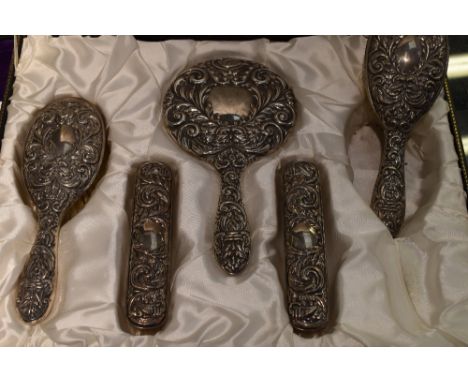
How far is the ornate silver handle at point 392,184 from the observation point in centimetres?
176

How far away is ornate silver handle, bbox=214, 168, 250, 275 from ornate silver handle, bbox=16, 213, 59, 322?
48 cm

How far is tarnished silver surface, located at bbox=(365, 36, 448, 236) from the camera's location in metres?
1.81

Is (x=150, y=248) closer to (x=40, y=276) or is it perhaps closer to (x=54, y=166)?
(x=40, y=276)

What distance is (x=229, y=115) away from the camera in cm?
181

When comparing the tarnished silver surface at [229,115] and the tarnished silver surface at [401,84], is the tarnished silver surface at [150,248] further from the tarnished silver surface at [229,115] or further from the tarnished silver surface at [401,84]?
the tarnished silver surface at [401,84]

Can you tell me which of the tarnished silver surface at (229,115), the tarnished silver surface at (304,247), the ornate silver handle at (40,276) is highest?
the tarnished silver surface at (229,115)

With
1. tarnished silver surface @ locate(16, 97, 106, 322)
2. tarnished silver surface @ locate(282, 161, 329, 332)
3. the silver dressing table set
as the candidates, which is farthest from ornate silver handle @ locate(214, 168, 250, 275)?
tarnished silver surface @ locate(16, 97, 106, 322)

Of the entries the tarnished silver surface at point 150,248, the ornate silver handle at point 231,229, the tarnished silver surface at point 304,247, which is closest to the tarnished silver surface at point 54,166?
the tarnished silver surface at point 150,248

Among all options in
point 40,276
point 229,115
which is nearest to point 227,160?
point 229,115

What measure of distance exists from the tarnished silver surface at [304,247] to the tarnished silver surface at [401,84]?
0.73 feet

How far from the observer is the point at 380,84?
1822 mm

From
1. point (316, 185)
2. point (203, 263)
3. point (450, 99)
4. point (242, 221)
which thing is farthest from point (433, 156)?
point (203, 263)

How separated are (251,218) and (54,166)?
0.64 m

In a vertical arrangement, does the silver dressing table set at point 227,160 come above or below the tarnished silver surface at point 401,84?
below
